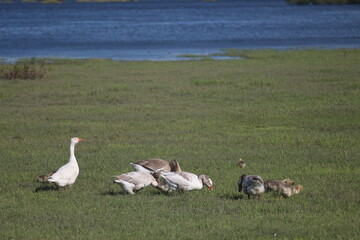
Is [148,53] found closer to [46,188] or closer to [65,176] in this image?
[46,188]

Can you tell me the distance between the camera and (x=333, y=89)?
2527 centimetres

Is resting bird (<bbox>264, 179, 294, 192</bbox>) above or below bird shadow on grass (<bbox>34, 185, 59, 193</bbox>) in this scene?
above

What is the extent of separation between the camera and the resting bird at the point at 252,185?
1114 centimetres

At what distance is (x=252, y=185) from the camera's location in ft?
36.7

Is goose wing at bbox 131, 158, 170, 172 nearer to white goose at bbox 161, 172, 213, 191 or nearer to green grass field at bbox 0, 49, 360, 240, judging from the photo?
green grass field at bbox 0, 49, 360, 240

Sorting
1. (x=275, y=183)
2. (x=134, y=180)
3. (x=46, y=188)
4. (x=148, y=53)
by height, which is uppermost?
(x=275, y=183)

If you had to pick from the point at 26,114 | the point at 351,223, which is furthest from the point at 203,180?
the point at 26,114

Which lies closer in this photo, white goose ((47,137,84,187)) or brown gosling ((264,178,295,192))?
brown gosling ((264,178,295,192))

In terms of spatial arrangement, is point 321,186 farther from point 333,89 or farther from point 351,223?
point 333,89

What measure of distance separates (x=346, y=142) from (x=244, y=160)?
3.13m

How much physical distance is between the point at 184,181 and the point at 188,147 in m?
4.56

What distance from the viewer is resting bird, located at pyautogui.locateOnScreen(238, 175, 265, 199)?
11.1 meters

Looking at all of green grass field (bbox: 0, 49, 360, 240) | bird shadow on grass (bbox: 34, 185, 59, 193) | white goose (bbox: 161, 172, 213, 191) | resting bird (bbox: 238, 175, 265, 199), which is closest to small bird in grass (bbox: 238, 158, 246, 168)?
green grass field (bbox: 0, 49, 360, 240)

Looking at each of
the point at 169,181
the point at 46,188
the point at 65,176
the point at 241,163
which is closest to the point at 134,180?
the point at 169,181
